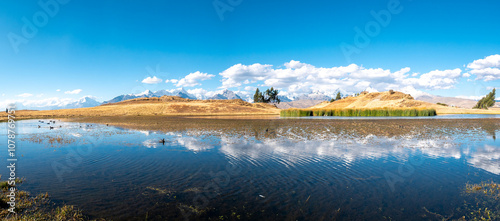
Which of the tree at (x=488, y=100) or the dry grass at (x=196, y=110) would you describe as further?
the tree at (x=488, y=100)

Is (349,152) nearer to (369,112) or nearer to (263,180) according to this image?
(263,180)

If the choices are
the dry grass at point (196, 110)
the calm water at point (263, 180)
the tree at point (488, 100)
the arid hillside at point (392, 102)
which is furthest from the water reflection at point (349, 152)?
the tree at point (488, 100)

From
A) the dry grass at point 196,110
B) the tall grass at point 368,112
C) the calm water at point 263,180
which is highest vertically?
the dry grass at point 196,110

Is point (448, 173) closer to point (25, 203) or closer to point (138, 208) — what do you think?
point (138, 208)

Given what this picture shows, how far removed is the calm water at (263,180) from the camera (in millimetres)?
9656

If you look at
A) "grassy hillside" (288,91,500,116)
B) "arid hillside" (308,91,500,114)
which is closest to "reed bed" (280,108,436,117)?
"grassy hillside" (288,91,500,116)

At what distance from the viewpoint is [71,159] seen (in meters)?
18.8

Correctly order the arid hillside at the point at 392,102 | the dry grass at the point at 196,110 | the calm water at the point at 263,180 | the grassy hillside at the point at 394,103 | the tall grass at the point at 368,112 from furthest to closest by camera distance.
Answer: the arid hillside at the point at 392,102
the grassy hillside at the point at 394,103
the dry grass at the point at 196,110
the tall grass at the point at 368,112
the calm water at the point at 263,180

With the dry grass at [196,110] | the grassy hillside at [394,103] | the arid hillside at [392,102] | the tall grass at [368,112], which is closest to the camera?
the tall grass at [368,112]

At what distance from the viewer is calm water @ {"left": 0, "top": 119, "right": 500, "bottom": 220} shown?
31.7 feet

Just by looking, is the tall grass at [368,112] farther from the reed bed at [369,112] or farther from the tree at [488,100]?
the tree at [488,100]

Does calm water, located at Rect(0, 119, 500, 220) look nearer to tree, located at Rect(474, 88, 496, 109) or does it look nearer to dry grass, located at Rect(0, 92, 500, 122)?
dry grass, located at Rect(0, 92, 500, 122)

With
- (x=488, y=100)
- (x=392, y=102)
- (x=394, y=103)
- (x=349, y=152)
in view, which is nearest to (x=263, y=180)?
(x=349, y=152)

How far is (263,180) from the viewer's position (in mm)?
13445
